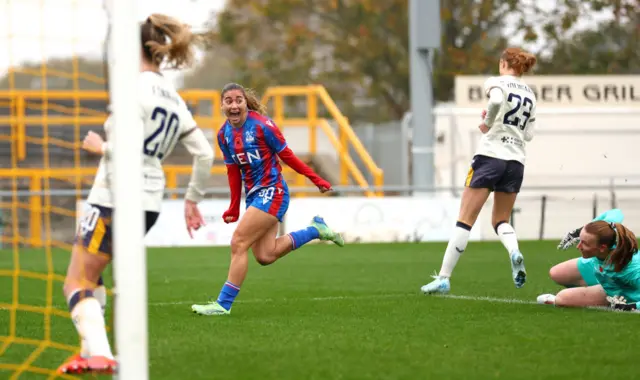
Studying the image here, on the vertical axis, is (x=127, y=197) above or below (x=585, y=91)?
below

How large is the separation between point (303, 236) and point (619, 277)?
2.45 m

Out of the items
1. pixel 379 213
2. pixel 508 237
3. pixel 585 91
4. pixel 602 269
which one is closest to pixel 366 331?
pixel 602 269

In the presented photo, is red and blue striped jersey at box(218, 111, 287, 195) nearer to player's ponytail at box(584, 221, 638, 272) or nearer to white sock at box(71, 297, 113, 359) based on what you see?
player's ponytail at box(584, 221, 638, 272)

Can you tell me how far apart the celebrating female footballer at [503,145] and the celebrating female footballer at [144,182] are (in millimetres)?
3557

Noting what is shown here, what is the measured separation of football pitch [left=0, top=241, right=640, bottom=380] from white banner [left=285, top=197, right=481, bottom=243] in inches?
282

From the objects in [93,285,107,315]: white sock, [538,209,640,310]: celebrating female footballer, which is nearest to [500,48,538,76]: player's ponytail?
[538,209,640,310]: celebrating female footballer

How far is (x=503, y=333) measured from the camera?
702 cm

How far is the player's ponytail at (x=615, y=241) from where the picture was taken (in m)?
7.55

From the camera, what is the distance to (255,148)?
848 centimetres

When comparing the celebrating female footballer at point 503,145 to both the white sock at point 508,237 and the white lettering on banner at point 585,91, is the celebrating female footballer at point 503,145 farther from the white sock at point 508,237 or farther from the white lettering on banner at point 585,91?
the white lettering on banner at point 585,91

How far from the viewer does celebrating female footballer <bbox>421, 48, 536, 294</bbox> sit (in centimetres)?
900

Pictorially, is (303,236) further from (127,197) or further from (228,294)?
(127,197)

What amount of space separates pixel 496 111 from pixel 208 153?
3.33 m

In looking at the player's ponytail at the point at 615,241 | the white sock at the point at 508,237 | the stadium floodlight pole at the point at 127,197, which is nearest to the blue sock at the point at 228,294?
the white sock at the point at 508,237
